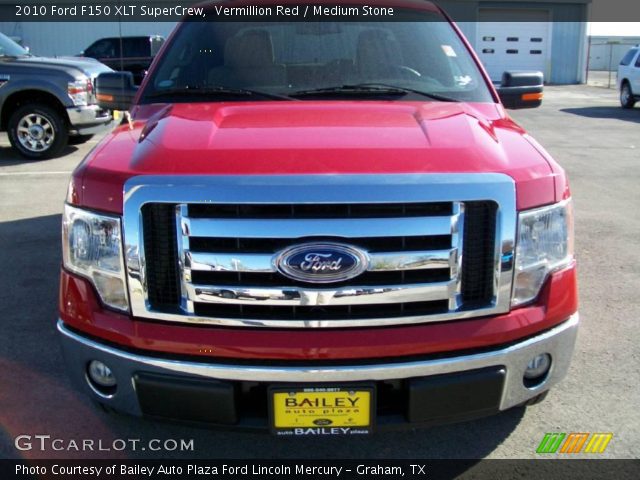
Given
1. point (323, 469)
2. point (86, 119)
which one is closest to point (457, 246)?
point (323, 469)

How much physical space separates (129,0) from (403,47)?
85.3 ft

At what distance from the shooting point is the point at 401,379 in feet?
7.13

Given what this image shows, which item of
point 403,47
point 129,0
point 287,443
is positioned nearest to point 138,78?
point 129,0

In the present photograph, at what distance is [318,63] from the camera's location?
3508 millimetres

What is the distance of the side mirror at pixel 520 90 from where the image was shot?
3920mm

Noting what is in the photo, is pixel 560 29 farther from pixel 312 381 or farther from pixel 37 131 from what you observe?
pixel 312 381

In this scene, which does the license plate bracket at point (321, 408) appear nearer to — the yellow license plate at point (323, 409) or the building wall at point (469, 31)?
the yellow license plate at point (323, 409)

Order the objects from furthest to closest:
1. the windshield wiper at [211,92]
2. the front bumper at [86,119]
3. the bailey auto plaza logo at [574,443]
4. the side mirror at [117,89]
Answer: the front bumper at [86,119] < the side mirror at [117,89] < the windshield wiper at [211,92] < the bailey auto plaza logo at [574,443]

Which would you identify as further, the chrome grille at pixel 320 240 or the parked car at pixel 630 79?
the parked car at pixel 630 79

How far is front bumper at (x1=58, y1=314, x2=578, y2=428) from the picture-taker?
2143mm

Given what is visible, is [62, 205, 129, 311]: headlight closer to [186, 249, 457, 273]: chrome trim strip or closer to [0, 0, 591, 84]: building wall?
[186, 249, 457, 273]: chrome trim strip

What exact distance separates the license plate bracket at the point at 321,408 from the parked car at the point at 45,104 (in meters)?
7.98

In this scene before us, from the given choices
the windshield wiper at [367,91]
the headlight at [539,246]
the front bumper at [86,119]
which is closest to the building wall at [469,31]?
the front bumper at [86,119]

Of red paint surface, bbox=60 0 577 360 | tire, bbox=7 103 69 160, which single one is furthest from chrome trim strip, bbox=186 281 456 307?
tire, bbox=7 103 69 160
